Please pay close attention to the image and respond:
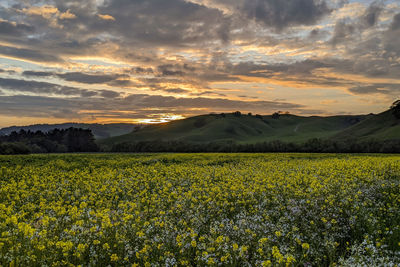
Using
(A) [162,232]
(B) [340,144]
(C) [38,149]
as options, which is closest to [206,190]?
(A) [162,232]

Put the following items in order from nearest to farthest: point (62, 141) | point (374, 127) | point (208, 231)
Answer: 1. point (208, 231)
2. point (62, 141)
3. point (374, 127)

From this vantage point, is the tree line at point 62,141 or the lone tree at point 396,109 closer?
the tree line at point 62,141

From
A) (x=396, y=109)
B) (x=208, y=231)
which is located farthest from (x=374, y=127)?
(x=208, y=231)

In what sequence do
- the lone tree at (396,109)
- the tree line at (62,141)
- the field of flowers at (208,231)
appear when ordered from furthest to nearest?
the lone tree at (396,109), the tree line at (62,141), the field of flowers at (208,231)

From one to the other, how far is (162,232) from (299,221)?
5676 mm

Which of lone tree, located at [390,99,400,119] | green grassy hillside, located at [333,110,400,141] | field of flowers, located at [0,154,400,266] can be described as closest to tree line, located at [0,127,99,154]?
field of flowers, located at [0,154,400,266]

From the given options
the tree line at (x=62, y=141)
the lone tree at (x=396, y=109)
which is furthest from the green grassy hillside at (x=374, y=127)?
the tree line at (x=62, y=141)

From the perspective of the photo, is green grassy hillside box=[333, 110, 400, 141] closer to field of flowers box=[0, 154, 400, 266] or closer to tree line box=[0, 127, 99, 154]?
tree line box=[0, 127, 99, 154]

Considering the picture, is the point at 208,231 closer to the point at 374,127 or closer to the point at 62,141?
the point at 62,141

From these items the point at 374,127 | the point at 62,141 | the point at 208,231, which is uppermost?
the point at 374,127

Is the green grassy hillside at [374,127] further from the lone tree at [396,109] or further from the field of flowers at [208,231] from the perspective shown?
the field of flowers at [208,231]

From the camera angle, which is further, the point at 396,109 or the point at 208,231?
the point at 396,109

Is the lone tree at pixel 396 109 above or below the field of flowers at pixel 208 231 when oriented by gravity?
above

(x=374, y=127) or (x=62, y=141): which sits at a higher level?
(x=374, y=127)
